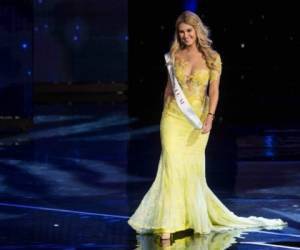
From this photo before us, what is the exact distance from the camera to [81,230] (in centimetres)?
823

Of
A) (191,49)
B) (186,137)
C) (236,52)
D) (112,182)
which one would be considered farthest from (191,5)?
(186,137)

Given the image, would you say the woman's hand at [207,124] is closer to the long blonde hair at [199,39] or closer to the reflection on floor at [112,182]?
the long blonde hair at [199,39]

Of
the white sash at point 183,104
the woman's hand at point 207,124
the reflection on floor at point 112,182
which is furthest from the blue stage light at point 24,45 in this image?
the woman's hand at point 207,124

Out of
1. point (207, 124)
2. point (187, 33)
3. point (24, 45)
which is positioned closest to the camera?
point (187, 33)

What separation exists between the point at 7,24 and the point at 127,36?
7.51 m

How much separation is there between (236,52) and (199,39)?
14.4 metres

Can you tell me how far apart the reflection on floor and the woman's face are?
5.30ft

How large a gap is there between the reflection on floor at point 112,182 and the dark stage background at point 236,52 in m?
2.60

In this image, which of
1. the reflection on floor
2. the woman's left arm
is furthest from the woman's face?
the reflection on floor

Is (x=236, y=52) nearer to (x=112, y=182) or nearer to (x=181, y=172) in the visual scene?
(x=112, y=182)

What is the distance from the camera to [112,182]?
36.9 feet

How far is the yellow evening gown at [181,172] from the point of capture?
25.8ft

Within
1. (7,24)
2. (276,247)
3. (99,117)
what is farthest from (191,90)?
(99,117)

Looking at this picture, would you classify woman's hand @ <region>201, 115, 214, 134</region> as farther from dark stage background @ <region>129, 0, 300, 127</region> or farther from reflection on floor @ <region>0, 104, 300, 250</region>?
dark stage background @ <region>129, 0, 300, 127</region>
